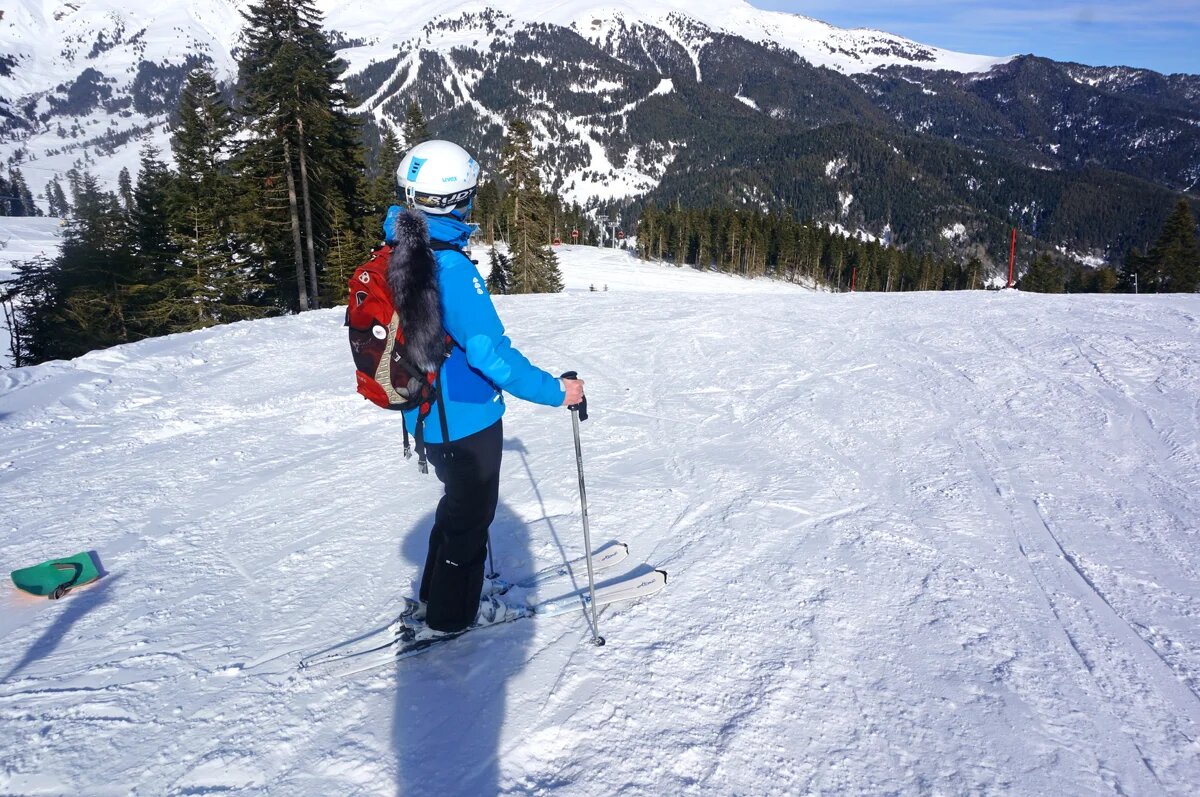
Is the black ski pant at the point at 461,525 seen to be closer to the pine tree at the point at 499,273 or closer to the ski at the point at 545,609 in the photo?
the ski at the point at 545,609

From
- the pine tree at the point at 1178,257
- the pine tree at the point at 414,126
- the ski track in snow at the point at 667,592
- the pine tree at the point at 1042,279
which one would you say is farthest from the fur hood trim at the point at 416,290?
the pine tree at the point at 1042,279

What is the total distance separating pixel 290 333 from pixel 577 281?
116 ft

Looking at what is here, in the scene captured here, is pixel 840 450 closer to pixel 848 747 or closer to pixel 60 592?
pixel 848 747

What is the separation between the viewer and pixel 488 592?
3.66 m

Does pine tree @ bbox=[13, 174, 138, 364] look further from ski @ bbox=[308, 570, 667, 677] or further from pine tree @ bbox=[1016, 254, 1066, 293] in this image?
pine tree @ bbox=[1016, 254, 1066, 293]

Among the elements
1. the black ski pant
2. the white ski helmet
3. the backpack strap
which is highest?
the white ski helmet

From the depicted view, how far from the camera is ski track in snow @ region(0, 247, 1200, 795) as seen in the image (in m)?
2.61

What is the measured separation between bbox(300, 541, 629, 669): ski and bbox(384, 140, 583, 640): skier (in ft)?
1.27

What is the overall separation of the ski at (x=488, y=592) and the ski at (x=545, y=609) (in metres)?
0.04

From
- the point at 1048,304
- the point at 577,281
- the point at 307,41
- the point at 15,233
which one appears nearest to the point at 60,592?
the point at 1048,304

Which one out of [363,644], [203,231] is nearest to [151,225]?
[203,231]

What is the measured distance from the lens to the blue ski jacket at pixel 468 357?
8.99ft

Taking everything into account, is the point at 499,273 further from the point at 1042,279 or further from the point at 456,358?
the point at 1042,279

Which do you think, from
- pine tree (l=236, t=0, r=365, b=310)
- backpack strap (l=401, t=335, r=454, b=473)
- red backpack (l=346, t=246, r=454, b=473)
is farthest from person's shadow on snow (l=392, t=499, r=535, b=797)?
pine tree (l=236, t=0, r=365, b=310)
